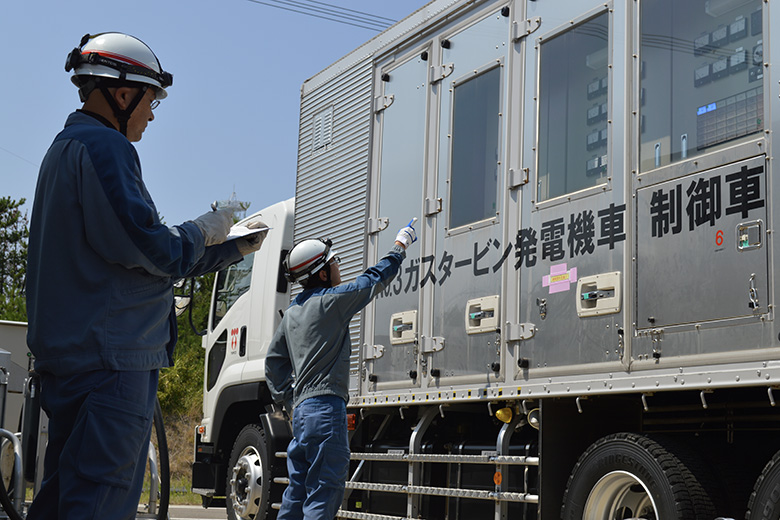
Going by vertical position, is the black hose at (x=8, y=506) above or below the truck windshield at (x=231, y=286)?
below

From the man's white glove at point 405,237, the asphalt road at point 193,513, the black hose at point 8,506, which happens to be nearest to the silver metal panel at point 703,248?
Result: the man's white glove at point 405,237

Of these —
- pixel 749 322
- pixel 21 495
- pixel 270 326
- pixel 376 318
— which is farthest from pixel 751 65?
pixel 270 326

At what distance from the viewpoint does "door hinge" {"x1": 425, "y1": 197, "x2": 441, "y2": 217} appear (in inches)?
277

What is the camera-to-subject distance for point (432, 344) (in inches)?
269

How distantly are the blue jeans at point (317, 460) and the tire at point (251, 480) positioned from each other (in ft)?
6.84

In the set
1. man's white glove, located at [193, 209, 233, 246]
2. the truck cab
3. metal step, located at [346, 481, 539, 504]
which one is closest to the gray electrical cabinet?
metal step, located at [346, 481, 539, 504]

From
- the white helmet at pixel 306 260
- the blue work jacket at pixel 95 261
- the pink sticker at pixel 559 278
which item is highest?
the white helmet at pixel 306 260

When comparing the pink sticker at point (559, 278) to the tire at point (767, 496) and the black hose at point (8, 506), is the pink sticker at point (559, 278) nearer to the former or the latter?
the tire at point (767, 496)

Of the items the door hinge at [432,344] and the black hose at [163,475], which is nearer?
the black hose at [163,475]

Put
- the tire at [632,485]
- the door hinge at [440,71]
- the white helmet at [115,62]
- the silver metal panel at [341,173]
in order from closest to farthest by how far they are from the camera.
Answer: the white helmet at [115,62], the tire at [632,485], the door hinge at [440,71], the silver metal panel at [341,173]

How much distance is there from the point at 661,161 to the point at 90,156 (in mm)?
3074

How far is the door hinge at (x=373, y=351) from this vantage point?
740cm

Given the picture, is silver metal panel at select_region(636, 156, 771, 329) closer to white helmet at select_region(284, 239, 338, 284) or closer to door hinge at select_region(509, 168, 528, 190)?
door hinge at select_region(509, 168, 528, 190)

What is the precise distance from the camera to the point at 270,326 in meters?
9.02
